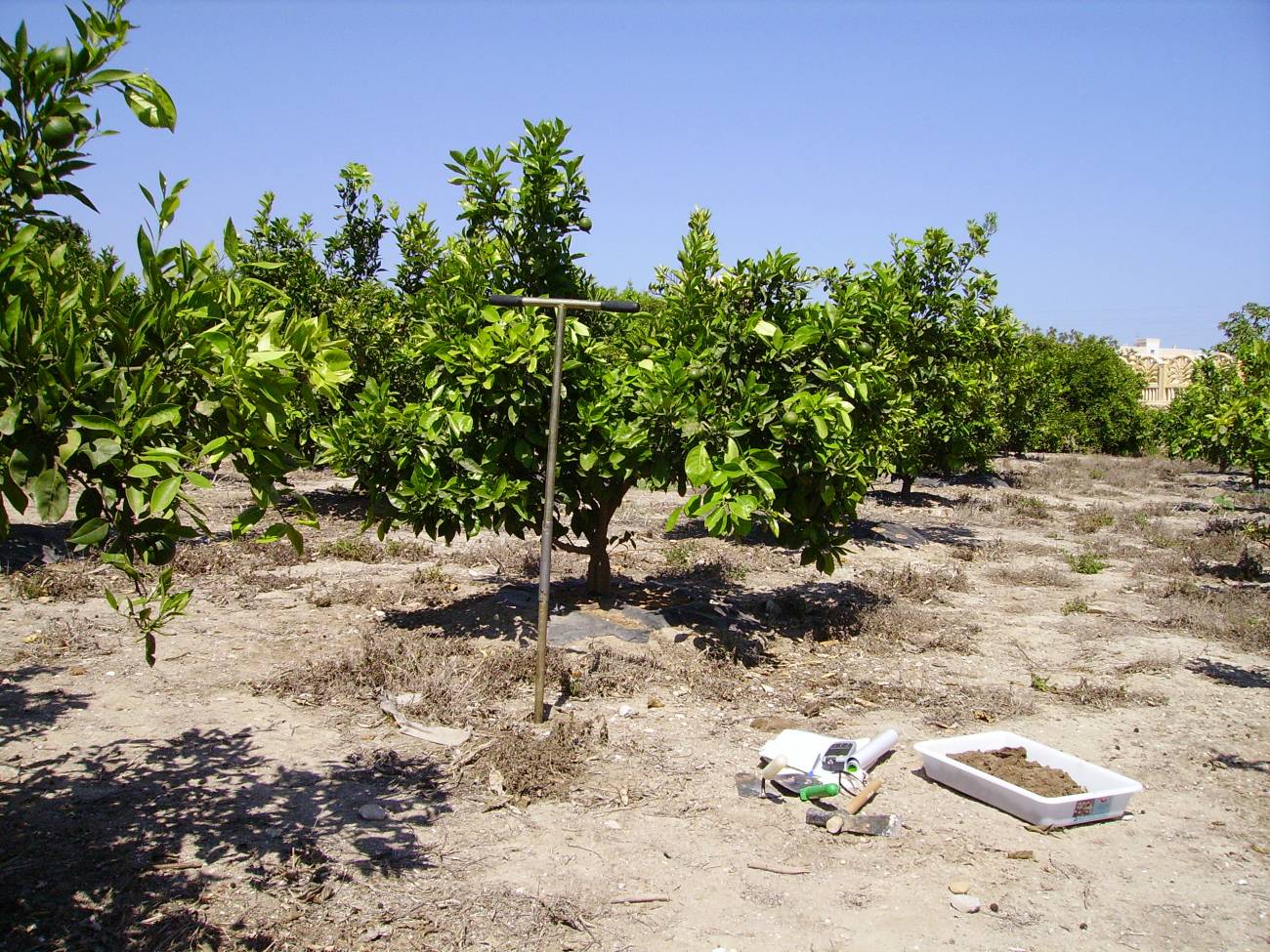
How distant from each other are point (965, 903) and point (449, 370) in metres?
4.63

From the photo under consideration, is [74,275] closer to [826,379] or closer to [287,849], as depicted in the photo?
[287,849]

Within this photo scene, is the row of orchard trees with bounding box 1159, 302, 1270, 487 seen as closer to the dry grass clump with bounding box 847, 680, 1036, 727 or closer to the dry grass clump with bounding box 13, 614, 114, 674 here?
the dry grass clump with bounding box 847, 680, 1036, 727

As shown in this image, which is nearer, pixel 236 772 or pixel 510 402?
pixel 236 772

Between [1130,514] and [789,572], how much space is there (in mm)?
8616

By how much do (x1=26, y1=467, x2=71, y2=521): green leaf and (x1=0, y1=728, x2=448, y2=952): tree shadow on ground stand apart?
1900 mm

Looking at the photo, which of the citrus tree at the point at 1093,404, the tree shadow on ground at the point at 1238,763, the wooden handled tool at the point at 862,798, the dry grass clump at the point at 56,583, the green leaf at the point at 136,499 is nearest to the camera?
the green leaf at the point at 136,499

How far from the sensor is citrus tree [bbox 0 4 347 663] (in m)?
2.41

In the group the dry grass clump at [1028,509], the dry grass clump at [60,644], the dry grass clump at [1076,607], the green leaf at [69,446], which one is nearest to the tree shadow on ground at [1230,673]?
the dry grass clump at [1076,607]

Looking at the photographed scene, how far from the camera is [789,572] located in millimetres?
10914

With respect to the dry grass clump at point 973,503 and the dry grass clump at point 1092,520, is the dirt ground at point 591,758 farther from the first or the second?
the dry grass clump at point 973,503

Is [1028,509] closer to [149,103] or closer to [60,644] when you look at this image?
[60,644]

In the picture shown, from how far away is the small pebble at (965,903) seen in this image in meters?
3.98

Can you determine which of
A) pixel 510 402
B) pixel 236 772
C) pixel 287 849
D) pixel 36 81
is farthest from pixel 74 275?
pixel 510 402

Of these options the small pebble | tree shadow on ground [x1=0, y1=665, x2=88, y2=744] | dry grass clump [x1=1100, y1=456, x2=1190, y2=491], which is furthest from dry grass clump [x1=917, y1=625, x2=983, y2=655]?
dry grass clump [x1=1100, y1=456, x2=1190, y2=491]
